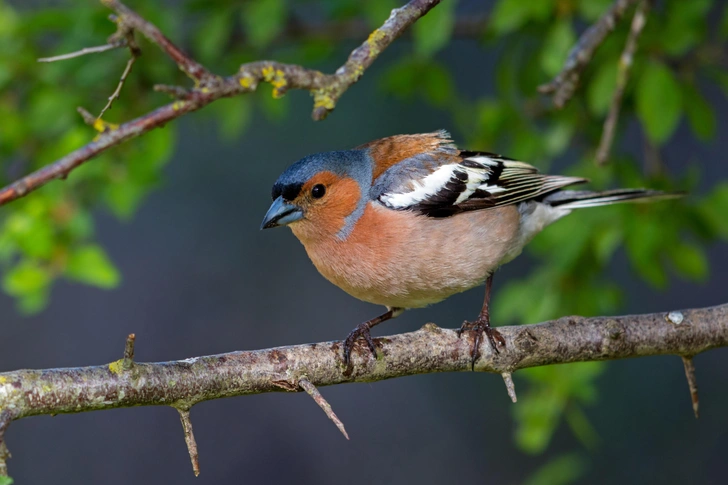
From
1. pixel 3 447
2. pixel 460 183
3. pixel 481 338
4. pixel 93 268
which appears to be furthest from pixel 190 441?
pixel 460 183

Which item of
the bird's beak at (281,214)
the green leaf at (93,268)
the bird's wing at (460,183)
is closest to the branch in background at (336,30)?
the bird's wing at (460,183)

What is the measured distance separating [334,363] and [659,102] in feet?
7.30

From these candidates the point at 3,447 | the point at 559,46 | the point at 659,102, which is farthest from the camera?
the point at 559,46

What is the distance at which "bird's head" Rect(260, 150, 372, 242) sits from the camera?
3.93 m

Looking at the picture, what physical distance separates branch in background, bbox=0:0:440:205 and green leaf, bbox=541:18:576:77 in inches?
45.0

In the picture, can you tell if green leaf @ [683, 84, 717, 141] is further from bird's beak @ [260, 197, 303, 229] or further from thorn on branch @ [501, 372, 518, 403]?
bird's beak @ [260, 197, 303, 229]

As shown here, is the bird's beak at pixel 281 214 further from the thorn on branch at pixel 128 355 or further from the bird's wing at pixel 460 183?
the thorn on branch at pixel 128 355

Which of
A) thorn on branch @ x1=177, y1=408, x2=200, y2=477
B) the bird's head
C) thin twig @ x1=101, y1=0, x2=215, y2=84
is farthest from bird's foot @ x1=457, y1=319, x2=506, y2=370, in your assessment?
thin twig @ x1=101, y1=0, x2=215, y2=84

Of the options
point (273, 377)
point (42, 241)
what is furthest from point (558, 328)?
point (42, 241)

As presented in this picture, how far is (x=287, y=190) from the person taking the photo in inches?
154

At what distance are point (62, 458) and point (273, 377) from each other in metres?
5.20

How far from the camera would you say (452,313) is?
7.71m

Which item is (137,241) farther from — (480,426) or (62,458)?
(480,426)

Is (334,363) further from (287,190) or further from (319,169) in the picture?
(319,169)
